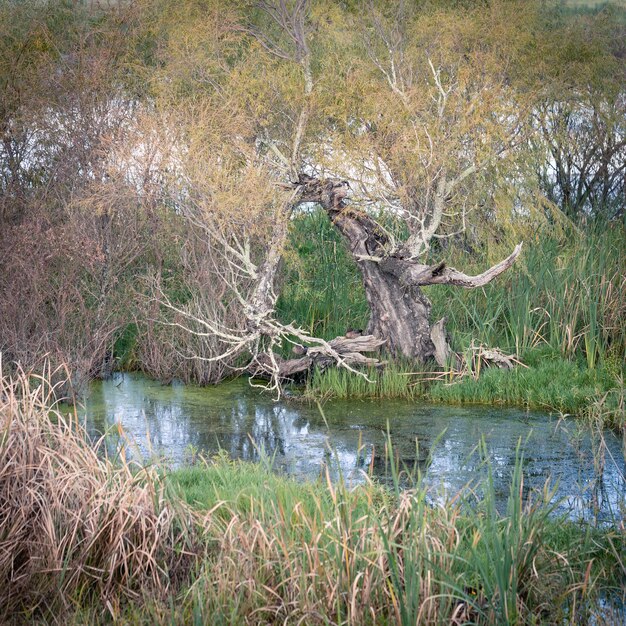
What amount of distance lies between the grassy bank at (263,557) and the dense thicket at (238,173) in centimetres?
399

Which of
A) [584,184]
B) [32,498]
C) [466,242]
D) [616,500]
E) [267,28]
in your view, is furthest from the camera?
[584,184]

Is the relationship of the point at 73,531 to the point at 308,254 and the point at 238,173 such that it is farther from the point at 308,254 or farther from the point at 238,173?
the point at 308,254

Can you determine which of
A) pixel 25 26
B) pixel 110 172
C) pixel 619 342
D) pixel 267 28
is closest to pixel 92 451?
pixel 110 172

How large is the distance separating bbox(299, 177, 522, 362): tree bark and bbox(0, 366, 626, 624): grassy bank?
4.50 m

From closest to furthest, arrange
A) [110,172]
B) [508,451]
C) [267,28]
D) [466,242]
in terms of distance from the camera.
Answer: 1. [508,451]
2. [110,172]
3. [466,242]
4. [267,28]

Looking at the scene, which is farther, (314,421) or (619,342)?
(619,342)

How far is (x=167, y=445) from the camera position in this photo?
7004 millimetres

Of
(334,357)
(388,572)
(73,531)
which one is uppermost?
(334,357)

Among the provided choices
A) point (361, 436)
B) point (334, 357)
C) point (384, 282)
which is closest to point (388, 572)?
point (361, 436)

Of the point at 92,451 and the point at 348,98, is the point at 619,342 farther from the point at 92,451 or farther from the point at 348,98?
the point at 92,451

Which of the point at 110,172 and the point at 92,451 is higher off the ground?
the point at 110,172

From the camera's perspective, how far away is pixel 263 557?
371cm

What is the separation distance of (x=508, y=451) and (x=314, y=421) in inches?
69.9

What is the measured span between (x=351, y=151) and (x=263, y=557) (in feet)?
18.1
